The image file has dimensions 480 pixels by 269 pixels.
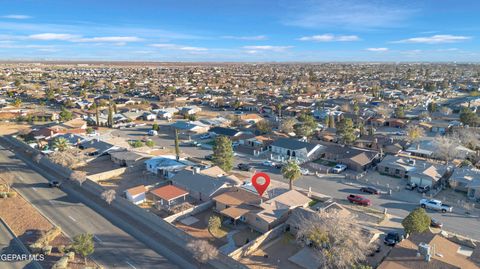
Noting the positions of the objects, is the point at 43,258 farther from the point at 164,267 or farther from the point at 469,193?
the point at 469,193

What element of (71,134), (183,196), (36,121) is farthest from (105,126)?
(183,196)

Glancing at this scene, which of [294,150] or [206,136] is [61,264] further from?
[206,136]

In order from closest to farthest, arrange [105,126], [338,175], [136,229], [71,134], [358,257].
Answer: [358,257] → [136,229] → [338,175] → [71,134] → [105,126]

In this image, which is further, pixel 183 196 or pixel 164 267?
pixel 183 196

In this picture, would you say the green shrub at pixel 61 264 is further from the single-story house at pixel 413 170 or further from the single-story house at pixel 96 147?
the single-story house at pixel 413 170

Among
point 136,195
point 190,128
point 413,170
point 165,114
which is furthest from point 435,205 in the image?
point 165,114

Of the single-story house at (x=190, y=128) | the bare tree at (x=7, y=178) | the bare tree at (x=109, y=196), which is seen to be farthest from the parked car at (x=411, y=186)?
the bare tree at (x=7, y=178)
